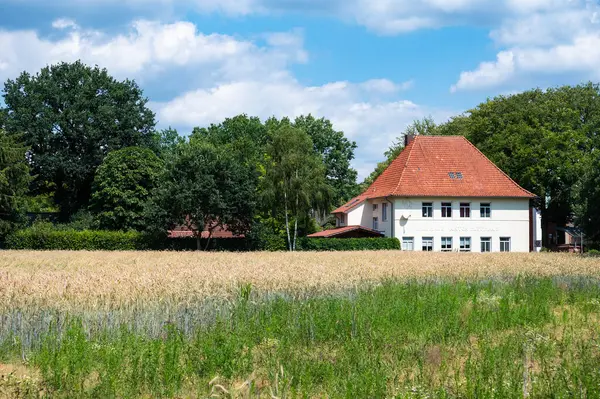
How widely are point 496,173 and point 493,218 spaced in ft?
14.3

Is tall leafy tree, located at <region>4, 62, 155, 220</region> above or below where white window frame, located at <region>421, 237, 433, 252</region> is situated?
above

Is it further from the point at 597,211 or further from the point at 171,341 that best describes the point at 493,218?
the point at 171,341

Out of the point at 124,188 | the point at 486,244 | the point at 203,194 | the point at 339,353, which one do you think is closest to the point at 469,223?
the point at 486,244

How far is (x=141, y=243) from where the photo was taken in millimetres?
51094

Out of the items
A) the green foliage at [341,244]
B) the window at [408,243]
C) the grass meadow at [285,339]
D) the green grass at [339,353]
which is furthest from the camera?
the window at [408,243]

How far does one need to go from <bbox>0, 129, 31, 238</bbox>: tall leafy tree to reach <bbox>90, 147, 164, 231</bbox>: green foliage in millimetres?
6645

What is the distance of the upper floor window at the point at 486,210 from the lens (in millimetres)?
57094

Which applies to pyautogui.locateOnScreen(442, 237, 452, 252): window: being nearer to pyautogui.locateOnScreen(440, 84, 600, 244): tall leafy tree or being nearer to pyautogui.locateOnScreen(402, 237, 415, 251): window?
pyautogui.locateOnScreen(402, 237, 415, 251): window

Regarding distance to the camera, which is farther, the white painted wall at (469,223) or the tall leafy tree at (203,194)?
the white painted wall at (469,223)

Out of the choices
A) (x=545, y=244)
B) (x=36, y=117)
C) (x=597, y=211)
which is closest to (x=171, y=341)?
(x=597, y=211)

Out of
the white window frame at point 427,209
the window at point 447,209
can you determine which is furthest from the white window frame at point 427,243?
the window at point 447,209

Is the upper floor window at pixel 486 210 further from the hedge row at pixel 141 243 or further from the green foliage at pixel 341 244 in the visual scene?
the green foliage at pixel 341 244

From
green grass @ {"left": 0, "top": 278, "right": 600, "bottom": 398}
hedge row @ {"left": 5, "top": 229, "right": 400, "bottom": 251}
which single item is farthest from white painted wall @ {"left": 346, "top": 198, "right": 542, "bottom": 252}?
green grass @ {"left": 0, "top": 278, "right": 600, "bottom": 398}

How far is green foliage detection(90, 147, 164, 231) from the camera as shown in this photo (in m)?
59.3
